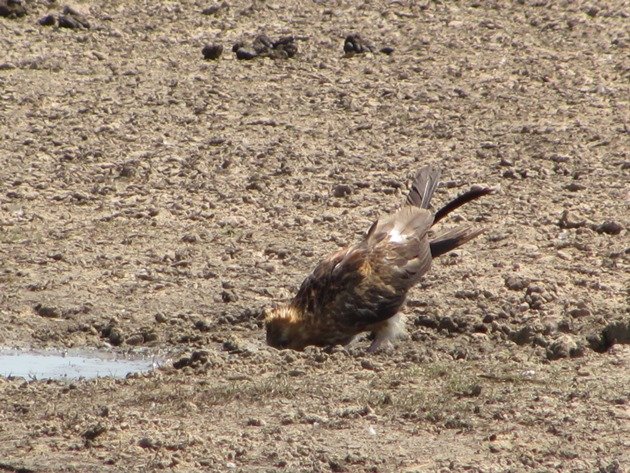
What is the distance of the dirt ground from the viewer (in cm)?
686

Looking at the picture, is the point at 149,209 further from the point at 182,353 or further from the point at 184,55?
the point at 184,55

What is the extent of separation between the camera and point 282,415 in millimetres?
6984

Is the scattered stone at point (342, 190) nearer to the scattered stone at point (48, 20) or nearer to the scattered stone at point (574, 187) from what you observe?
the scattered stone at point (574, 187)

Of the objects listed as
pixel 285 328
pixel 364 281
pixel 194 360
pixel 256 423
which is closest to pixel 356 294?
pixel 364 281

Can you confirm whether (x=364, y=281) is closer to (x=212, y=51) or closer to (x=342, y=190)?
(x=342, y=190)

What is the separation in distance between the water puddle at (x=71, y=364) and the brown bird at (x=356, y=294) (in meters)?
0.79

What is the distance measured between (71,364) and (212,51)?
19.4 ft

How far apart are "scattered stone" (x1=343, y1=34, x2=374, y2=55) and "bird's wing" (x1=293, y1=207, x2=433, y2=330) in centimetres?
534

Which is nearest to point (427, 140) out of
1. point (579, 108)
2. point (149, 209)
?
point (579, 108)

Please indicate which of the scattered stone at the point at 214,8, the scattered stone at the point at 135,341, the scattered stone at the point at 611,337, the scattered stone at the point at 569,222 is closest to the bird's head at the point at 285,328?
the scattered stone at the point at 135,341

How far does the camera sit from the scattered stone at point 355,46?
14312 millimetres

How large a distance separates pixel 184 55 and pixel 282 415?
771 cm

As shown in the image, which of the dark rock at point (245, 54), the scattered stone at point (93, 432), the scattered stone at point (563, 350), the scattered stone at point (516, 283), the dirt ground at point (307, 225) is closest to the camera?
the scattered stone at point (93, 432)

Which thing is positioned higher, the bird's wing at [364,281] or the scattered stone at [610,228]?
the scattered stone at [610,228]
